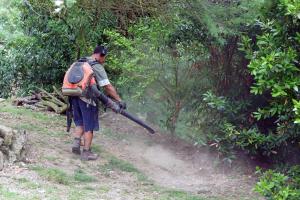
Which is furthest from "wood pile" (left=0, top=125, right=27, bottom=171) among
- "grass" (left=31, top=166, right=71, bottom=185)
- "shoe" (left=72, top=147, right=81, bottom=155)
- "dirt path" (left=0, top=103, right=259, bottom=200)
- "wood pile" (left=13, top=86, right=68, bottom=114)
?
"wood pile" (left=13, top=86, right=68, bottom=114)

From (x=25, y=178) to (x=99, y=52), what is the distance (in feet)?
7.49

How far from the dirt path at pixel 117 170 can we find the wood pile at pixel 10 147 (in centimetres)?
12

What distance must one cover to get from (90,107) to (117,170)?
1.00 m

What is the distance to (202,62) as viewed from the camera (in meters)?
8.30

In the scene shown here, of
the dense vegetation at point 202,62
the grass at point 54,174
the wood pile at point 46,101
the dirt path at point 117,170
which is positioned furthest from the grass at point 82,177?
the wood pile at point 46,101

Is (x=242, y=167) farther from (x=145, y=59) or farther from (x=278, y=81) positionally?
(x=278, y=81)

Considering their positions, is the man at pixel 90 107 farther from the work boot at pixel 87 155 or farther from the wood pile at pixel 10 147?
the wood pile at pixel 10 147

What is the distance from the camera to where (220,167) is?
25.8 feet

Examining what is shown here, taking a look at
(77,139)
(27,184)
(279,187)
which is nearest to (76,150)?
(77,139)

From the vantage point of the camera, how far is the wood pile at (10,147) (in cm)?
652

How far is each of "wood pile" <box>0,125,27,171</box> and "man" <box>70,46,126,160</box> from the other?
98cm

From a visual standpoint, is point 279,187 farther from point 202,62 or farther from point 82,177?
point 202,62

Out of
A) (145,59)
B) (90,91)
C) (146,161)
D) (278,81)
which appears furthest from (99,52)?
(278,81)

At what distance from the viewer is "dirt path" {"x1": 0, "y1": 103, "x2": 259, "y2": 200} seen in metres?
6.12
